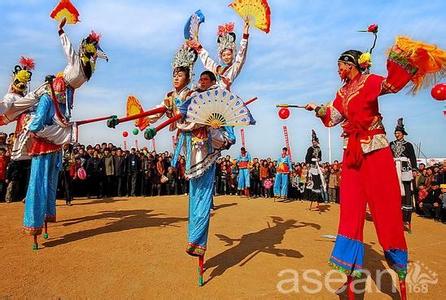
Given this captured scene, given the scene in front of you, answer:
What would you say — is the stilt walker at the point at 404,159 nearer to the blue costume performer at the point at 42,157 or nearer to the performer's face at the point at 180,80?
the performer's face at the point at 180,80

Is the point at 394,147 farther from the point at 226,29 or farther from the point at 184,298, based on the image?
the point at 184,298

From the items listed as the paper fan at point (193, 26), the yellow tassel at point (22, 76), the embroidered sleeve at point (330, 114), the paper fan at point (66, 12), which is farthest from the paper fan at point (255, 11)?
the yellow tassel at point (22, 76)

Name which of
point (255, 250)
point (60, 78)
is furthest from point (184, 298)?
point (60, 78)

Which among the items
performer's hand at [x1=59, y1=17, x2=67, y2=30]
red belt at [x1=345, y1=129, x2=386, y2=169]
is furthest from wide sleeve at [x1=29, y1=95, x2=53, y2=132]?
red belt at [x1=345, y1=129, x2=386, y2=169]

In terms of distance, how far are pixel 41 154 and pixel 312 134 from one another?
8.30 metres

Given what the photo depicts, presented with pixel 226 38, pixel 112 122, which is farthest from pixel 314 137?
pixel 112 122

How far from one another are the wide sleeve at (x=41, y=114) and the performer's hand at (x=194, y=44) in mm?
2594

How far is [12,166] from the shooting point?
484 inches

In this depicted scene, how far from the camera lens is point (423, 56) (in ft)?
12.0

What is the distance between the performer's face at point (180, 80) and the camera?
5188 mm

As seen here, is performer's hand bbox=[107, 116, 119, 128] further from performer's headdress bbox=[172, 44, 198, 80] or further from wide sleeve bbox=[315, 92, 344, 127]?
wide sleeve bbox=[315, 92, 344, 127]

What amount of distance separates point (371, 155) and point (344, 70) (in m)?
1.11

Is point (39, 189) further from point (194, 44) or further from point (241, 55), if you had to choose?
point (241, 55)

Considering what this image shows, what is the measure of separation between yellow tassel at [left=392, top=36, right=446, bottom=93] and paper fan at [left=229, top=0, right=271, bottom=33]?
2.82 meters
